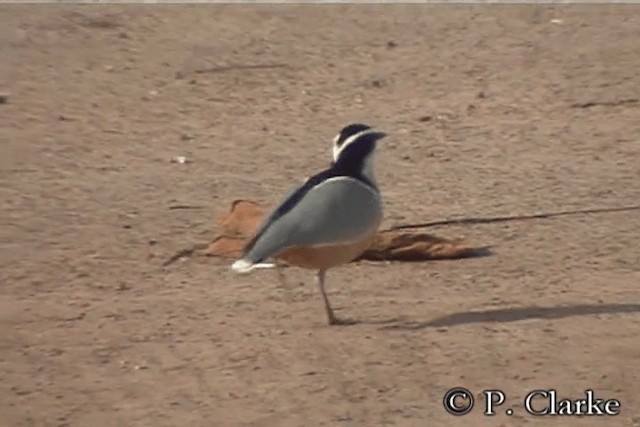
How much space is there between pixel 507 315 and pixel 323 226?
818mm

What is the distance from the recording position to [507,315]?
26.6 feet

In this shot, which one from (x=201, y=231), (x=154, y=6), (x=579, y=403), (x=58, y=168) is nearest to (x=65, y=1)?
(x=154, y=6)

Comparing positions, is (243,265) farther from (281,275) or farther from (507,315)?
(507,315)

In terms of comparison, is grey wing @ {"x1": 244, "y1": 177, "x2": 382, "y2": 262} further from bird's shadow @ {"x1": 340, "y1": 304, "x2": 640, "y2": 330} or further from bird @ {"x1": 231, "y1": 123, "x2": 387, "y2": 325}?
bird's shadow @ {"x1": 340, "y1": 304, "x2": 640, "y2": 330}

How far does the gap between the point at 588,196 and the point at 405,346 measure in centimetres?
232

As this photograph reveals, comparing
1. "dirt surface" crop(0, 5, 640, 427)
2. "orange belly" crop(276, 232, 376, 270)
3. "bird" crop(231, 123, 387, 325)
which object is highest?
"bird" crop(231, 123, 387, 325)

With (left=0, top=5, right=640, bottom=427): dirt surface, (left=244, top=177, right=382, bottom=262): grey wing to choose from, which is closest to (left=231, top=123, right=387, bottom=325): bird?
(left=244, top=177, right=382, bottom=262): grey wing

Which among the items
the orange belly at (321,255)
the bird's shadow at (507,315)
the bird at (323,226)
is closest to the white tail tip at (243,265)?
the bird at (323,226)

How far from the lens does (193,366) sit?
7566 mm

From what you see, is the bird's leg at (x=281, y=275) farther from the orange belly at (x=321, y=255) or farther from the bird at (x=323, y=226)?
the orange belly at (x=321, y=255)

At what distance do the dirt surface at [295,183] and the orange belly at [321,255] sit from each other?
19 centimetres

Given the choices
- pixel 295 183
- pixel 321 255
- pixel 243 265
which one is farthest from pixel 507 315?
pixel 295 183

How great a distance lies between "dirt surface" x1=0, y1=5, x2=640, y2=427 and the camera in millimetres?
7395

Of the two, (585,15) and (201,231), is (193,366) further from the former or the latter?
(585,15)
